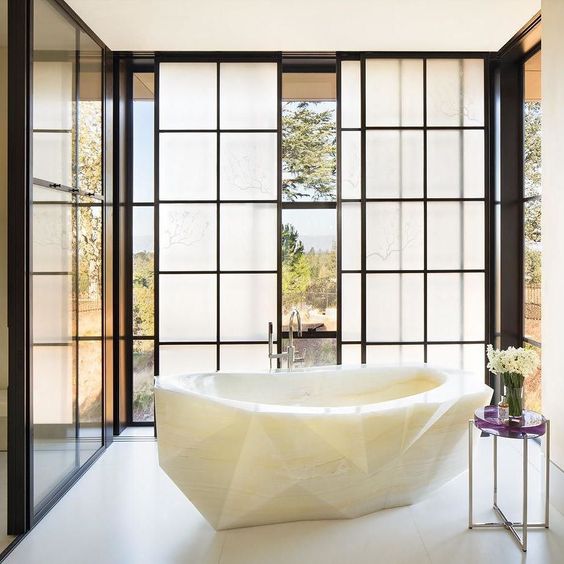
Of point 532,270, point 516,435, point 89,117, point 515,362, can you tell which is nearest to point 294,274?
point 532,270

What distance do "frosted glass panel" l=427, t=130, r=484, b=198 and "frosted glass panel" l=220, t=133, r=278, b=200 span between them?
1.16 metres

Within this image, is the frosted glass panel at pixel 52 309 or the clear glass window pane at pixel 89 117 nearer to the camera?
the frosted glass panel at pixel 52 309

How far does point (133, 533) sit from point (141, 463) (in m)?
0.87

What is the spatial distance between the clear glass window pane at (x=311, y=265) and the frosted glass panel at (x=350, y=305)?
0.36m

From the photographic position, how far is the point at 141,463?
3.31 meters

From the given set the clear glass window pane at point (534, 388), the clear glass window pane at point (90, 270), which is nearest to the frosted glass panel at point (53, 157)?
the clear glass window pane at point (90, 270)

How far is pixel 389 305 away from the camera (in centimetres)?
373

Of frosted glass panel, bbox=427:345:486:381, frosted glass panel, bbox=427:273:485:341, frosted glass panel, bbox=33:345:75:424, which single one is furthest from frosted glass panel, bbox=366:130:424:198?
frosted glass panel, bbox=33:345:75:424

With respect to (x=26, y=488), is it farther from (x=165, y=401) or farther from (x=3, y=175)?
(x=3, y=175)

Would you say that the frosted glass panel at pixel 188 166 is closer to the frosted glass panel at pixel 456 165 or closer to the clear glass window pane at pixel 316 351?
the clear glass window pane at pixel 316 351

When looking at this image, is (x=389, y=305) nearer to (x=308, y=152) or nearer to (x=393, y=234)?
(x=393, y=234)

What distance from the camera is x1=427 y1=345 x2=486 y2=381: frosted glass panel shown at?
12.3 feet

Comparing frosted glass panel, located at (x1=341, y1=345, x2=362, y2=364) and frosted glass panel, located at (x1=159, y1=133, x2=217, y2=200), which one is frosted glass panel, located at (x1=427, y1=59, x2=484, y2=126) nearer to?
frosted glass panel, located at (x1=159, y1=133, x2=217, y2=200)

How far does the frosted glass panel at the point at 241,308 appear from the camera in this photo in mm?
3719
